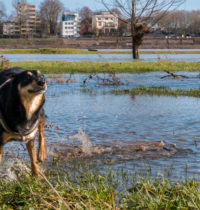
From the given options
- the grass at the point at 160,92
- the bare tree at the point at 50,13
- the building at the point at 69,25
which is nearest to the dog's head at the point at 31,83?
the grass at the point at 160,92

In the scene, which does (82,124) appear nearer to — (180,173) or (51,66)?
(180,173)

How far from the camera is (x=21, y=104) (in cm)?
432

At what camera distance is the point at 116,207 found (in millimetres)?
3688

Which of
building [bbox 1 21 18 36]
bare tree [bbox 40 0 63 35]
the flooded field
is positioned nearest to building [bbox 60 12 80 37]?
bare tree [bbox 40 0 63 35]

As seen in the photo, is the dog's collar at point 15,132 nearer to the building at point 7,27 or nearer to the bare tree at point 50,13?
the building at point 7,27

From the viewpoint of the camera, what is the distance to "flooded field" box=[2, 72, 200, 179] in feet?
19.5

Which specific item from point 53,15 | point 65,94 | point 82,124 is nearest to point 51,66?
point 65,94

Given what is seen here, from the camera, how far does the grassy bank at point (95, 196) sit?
3770 millimetres

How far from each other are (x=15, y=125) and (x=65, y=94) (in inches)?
395

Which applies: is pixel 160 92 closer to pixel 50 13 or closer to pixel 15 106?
pixel 15 106

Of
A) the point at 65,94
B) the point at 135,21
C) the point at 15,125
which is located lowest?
the point at 65,94

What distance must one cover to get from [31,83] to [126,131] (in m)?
4.21

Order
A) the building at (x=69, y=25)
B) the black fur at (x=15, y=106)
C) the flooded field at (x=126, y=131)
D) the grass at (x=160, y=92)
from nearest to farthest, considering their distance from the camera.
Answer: the black fur at (x=15, y=106)
the flooded field at (x=126, y=131)
the grass at (x=160, y=92)
the building at (x=69, y=25)

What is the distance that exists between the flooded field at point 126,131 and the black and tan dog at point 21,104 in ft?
4.95
